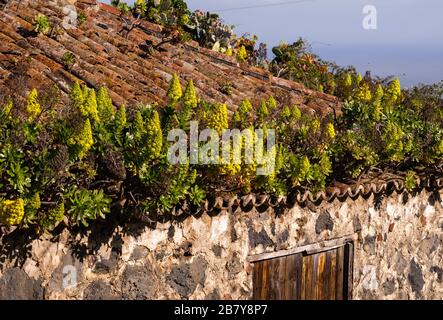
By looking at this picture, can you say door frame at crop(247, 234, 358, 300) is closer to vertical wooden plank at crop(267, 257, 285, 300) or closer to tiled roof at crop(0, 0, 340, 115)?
vertical wooden plank at crop(267, 257, 285, 300)

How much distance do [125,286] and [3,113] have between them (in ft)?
5.28

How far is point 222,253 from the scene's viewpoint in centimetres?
609

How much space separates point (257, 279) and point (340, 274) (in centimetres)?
128

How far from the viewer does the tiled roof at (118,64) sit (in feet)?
22.7

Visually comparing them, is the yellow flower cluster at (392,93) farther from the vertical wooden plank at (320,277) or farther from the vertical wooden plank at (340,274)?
the vertical wooden plank at (320,277)

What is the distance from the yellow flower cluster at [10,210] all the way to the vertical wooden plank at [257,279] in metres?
2.60

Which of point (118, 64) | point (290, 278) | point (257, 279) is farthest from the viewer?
point (118, 64)

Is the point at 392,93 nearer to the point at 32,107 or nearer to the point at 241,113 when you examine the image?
the point at 241,113

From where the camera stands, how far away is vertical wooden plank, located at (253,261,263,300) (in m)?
6.49

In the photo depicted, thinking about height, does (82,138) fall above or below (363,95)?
below

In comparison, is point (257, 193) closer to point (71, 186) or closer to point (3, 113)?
point (71, 186)

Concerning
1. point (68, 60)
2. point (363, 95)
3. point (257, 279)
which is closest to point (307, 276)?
point (257, 279)
